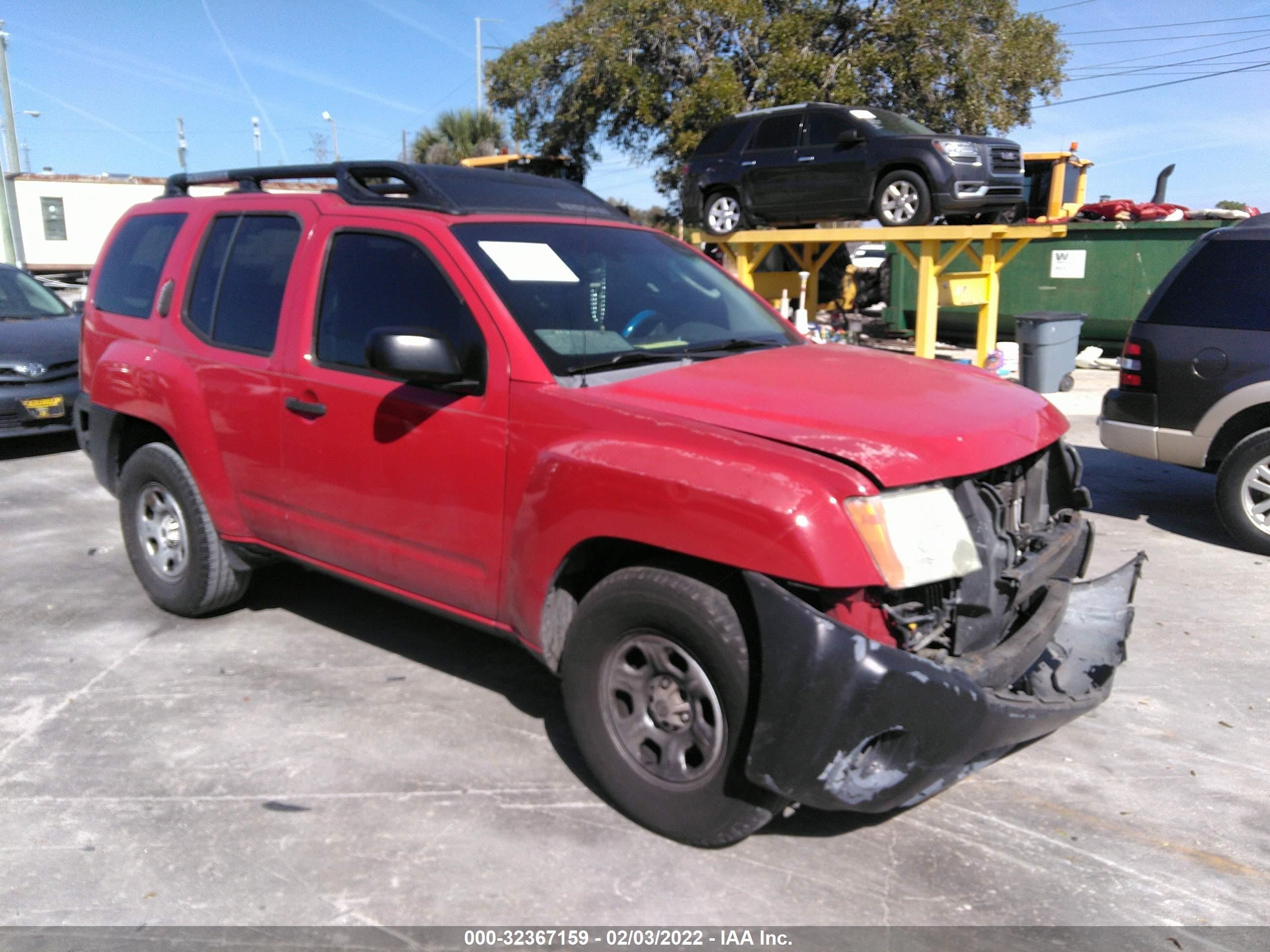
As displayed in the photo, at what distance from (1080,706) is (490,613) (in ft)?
6.31

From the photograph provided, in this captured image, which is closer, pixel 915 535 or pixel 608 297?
pixel 915 535

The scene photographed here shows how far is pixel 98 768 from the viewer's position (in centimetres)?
373

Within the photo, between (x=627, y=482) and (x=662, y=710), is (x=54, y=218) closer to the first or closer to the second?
(x=627, y=482)

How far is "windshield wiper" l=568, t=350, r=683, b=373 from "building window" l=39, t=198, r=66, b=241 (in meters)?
40.1

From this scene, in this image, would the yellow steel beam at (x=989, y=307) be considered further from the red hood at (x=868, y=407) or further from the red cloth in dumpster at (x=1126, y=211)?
the red hood at (x=868, y=407)

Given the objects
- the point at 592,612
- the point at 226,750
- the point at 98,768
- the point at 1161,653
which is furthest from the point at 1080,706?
the point at 98,768

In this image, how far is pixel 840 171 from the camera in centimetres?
1305

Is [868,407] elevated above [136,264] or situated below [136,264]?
below

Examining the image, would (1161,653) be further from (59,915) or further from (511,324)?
(59,915)

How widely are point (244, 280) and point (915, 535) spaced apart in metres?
3.16

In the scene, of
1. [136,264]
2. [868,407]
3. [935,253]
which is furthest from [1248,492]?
[935,253]

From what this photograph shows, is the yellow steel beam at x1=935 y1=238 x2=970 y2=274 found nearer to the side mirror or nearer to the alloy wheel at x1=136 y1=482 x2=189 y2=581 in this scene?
the alloy wheel at x1=136 y1=482 x2=189 y2=581

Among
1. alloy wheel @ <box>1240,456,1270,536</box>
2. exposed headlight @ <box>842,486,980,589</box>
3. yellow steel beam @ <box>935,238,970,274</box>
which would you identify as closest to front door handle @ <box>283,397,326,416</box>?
exposed headlight @ <box>842,486,980,589</box>

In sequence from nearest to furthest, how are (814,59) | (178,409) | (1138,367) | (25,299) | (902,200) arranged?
(178,409) → (1138,367) → (25,299) → (902,200) → (814,59)
